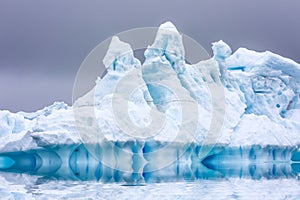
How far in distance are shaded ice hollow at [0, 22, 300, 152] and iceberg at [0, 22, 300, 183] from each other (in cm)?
2

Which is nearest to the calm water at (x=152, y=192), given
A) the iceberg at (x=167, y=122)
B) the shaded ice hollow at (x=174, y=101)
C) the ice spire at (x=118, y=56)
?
the iceberg at (x=167, y=122)

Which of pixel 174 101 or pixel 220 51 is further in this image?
pixel 220 51

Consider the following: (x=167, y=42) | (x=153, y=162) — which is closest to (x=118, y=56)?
(x=167, y=42)

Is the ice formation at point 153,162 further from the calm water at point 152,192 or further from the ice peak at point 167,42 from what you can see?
the ice peak at point 167,42

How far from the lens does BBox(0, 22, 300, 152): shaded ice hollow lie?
9758 millimetres

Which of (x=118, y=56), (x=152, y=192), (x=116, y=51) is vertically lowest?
(x=152, y=192)

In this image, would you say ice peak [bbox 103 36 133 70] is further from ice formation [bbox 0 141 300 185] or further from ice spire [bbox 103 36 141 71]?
ice formation [bbox 0 141 300 185]

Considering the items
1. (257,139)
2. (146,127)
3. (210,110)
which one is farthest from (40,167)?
(257,139)

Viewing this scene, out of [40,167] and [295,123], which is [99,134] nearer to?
[40,167]

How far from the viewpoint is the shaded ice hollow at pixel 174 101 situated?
9758 mm

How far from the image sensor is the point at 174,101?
1089 centimetres

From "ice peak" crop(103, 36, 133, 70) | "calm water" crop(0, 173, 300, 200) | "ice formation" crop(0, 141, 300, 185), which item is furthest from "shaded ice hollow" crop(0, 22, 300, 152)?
"calm water" crop(0, 173, 300, 200)

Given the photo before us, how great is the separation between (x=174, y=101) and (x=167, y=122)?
672 millimetres

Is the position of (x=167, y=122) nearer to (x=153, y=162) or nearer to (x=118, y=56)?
(x=153, y=162)
